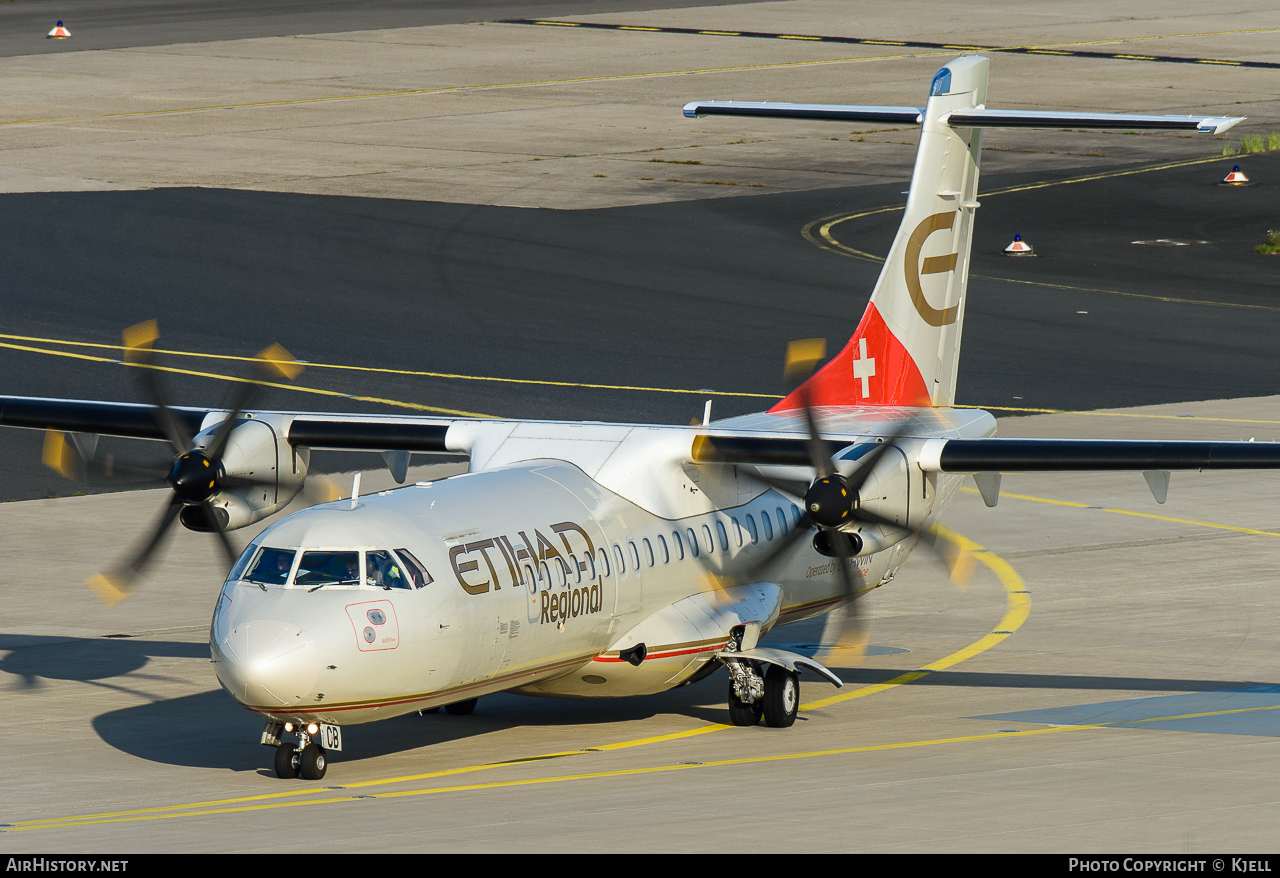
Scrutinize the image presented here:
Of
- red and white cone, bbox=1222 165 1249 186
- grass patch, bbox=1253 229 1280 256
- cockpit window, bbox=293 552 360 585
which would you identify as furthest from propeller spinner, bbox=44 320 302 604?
red and white cone, bbox=1222 165 1249 186

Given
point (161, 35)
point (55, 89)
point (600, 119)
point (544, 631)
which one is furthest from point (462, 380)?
point (161, 35)

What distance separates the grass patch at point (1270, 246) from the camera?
5197 centimetres

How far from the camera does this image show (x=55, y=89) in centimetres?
6975

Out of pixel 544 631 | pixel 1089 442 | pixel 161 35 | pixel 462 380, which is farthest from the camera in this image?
pixel 161 35

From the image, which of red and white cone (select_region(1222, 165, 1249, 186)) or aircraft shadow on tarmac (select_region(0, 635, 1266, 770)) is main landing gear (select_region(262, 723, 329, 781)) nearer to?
aircraft shadow on tarmac (select_region(0, 635, 1266, 770))

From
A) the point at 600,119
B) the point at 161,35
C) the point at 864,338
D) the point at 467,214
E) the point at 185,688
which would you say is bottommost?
the point at 185,688

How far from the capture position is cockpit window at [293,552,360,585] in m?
17.3

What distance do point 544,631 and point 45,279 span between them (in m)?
30.4

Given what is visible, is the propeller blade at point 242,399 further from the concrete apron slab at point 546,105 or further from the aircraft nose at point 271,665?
the concrete apron slab at point 546,105

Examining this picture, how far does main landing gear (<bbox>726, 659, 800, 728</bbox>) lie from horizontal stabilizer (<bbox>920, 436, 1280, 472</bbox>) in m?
3.01

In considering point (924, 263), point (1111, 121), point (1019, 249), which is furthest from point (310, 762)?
point (1019, 249)

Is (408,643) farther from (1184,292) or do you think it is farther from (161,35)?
(161,35)

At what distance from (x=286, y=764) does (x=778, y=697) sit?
5733 millimetres

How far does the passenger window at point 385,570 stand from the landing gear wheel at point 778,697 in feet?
16.7
